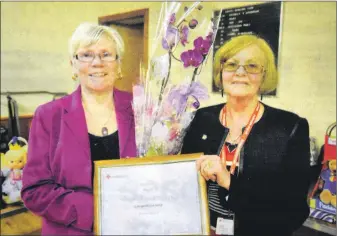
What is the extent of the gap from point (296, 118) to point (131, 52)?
53 cm

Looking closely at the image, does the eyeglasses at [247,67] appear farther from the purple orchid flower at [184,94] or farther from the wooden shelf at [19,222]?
the wooden shelf at [19,222]

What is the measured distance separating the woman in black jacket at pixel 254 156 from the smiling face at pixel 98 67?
1.00 ft

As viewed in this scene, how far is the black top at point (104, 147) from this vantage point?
88 cm

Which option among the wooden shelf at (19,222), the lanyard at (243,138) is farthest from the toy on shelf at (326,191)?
the wooden shelf at (19,222)

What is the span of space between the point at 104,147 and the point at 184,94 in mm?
284

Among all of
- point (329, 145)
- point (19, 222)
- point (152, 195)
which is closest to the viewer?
point (152, 195)

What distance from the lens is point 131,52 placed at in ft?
2.98

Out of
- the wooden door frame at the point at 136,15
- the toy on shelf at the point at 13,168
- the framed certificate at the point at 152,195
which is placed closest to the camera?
the framed certificate at the point at 152,195

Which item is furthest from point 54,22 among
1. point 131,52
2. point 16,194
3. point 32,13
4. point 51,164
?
point 16,194

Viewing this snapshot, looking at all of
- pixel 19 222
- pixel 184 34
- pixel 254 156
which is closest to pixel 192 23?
pixel 184 34

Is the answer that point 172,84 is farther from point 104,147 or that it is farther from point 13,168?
point 13,168

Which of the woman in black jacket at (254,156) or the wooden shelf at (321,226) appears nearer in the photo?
the woman in black jacket at (254,156)

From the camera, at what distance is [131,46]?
908 millimetres

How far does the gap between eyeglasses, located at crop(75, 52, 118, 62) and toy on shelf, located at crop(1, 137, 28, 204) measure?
374 millimetres
